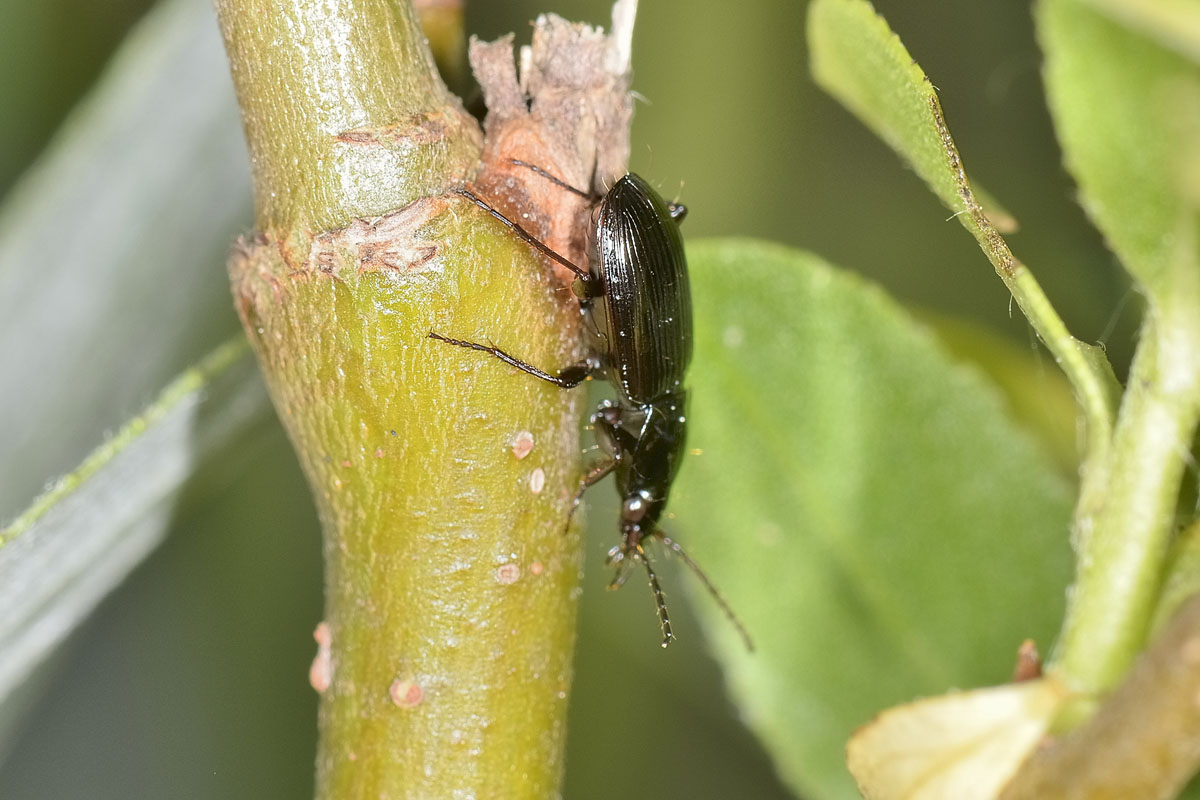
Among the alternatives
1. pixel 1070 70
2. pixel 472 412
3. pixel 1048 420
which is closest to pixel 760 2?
pixel 1048 420

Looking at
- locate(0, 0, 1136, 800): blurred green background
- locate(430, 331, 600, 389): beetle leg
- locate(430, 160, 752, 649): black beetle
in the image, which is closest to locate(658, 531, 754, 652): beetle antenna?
locate(430, 160, 752, 649): black beetle

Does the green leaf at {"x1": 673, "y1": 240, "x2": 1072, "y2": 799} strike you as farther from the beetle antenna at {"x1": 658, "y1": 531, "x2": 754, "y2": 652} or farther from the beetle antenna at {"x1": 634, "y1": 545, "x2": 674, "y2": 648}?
the beetle antenna at {"x1": 634, "y1": 545, "x2": 674, "y2": 648}

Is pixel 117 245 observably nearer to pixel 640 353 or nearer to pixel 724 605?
pixel 640 353

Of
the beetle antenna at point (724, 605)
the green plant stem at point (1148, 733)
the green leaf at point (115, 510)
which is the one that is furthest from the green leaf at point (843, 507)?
the green leaf at point (115, 510)

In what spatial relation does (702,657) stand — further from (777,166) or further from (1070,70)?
(1070,70)

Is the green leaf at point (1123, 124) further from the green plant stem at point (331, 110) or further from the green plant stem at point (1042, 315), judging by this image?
the green plant stem at point (331, 110)

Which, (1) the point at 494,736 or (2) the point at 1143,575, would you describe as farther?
(1) the point at 494,736
